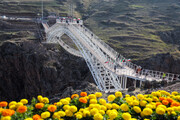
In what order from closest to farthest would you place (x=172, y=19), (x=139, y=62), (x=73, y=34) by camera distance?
1. (x=73, y=34)
2. (x=139, y=62)
3. (x=172, y=19)

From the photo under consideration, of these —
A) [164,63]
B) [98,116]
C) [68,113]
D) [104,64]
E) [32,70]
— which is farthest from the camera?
[164,63]

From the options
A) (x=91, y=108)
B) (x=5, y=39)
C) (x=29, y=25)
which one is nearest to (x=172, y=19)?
(x=29, y=25)

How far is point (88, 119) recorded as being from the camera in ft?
38.8

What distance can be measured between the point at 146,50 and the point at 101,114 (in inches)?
2082

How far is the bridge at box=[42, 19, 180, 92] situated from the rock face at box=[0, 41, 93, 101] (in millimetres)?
5749

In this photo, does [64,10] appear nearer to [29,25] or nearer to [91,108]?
[29,25]

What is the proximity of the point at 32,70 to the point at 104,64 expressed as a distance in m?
24.0

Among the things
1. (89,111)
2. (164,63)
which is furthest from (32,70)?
(89,111)

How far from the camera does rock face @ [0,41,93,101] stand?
5134cm

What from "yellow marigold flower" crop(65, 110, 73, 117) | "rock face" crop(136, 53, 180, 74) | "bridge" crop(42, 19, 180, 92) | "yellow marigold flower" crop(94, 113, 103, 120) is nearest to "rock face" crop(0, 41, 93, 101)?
"bridge" crop(42, 19, 180, 92)

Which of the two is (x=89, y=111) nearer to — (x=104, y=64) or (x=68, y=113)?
(x=68, y=113)

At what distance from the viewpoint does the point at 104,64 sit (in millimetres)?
37719

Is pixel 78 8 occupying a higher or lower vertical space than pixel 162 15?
higher

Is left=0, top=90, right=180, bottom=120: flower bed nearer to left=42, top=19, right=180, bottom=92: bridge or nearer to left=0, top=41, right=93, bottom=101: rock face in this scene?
left=42, top=19, right=180, bottom=92: bridge
